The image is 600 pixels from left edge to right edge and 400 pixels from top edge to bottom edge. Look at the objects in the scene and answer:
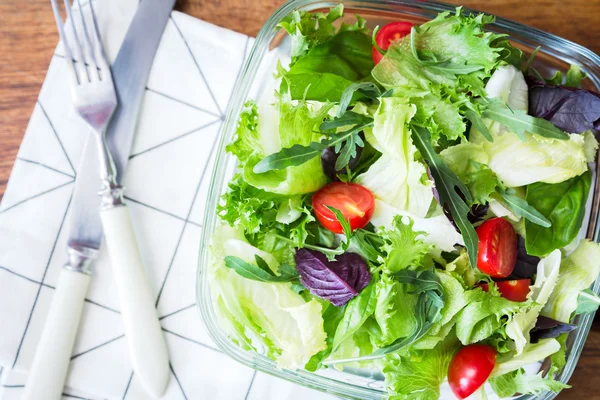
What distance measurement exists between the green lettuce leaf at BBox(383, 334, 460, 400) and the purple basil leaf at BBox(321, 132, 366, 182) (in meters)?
0.28

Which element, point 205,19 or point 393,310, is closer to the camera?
point 393,310

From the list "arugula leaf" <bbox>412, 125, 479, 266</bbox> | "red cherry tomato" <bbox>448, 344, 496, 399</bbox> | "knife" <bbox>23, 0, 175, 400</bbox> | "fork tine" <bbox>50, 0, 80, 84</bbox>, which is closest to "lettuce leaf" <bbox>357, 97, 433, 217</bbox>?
"arugula leaf" <bbox>412, 125, 479, 266</bbox>

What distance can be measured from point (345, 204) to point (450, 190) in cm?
15

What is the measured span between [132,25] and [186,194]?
1.06 feet

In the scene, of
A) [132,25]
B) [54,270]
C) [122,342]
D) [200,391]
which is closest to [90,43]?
[132,25]

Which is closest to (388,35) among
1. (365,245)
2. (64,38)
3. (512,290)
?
(365,245)

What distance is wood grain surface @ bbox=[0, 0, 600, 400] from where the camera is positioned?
95 cm

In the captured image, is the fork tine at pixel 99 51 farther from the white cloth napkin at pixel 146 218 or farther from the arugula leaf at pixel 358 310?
the arugula leaf at pixel 358 310

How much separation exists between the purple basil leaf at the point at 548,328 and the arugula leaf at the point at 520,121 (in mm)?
287

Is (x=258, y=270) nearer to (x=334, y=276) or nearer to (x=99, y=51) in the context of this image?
(x=334, y=276)

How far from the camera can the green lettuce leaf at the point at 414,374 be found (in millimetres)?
737

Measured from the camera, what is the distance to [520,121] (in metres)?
0.73

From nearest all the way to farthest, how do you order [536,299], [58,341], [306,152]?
1. [306,152]
2. [536,299]
3. [58,341]

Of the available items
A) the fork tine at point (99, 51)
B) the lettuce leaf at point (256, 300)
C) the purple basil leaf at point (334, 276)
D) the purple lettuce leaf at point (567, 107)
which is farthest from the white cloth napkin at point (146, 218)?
the purple lettuce leaf at point (567, 107)
